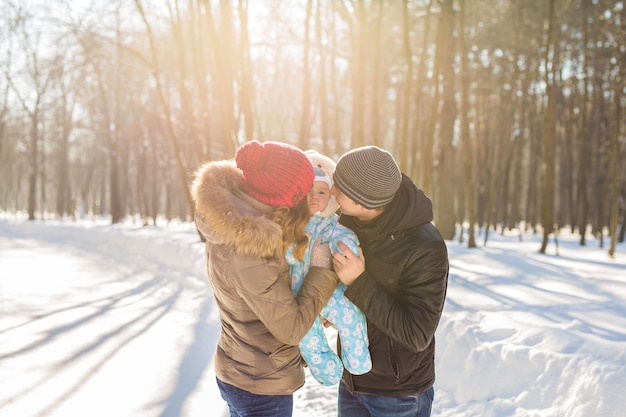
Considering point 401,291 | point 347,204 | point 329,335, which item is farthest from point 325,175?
point 329,335

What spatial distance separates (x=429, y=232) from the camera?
2.00 m

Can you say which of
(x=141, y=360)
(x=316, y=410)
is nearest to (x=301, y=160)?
(x=316, y=410)

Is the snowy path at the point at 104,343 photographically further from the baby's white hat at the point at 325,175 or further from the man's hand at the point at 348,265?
the man's hand at the point at 348,265

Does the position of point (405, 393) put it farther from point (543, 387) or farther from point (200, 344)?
point (200, 344)

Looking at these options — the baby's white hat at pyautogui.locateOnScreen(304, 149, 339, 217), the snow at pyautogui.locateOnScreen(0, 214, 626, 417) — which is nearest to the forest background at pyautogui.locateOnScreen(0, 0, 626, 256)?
the snow at pyautogui.locateOnScreen(0, 214, 626, 417)

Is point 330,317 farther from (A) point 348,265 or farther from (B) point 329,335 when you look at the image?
(B) point 329,335

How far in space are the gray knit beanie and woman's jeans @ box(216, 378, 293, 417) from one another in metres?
0.92

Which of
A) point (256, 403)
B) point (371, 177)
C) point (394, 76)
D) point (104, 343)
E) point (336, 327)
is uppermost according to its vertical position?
point (394, 76)

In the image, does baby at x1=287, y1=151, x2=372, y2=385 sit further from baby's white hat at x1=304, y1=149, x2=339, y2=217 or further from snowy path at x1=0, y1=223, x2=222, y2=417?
snowy path at x1=0, y1=223, x2=222, y2=417

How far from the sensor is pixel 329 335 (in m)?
5.75

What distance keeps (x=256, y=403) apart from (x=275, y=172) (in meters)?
0.98

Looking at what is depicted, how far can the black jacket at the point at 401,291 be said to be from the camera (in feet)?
6.36

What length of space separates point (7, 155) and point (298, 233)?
51.3m

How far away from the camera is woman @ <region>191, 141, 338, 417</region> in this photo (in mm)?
1942
